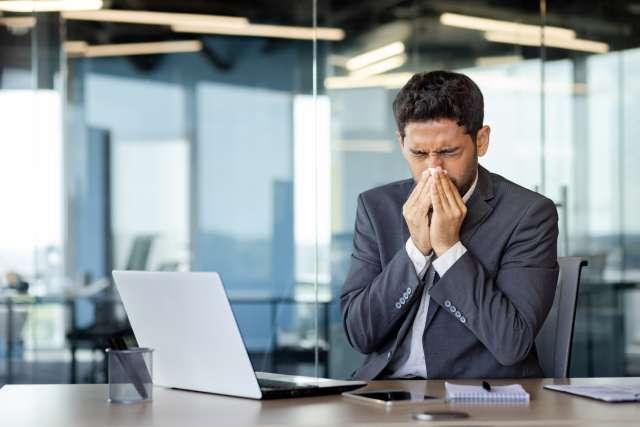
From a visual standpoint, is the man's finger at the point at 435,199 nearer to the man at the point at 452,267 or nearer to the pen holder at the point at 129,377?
the man at the point at 452,267

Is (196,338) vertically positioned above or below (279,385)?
above

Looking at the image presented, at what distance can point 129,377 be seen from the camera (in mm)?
2188

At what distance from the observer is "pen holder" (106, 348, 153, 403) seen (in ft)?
7.15

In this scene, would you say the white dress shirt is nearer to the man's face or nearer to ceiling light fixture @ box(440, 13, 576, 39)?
the man's face

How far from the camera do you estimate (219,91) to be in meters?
5.09

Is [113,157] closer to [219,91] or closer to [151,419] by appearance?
[219,91]

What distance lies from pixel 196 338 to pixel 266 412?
0.26 meters

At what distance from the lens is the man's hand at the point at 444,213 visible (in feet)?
8.48

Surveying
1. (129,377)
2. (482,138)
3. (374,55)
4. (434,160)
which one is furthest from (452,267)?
(374,55)

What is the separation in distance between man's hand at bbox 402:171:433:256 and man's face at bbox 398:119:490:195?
53 millimetres

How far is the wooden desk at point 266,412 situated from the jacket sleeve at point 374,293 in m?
0.33

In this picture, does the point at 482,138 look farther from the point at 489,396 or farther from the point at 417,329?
the point at 489,396

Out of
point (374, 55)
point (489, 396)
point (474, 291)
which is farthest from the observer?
point (374, 55)

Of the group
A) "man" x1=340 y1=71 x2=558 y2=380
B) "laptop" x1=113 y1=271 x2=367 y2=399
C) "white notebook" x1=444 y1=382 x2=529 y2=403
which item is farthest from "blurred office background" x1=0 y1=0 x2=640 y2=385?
"white notebook" x1=444 y1=382 x2=529 y2=403
